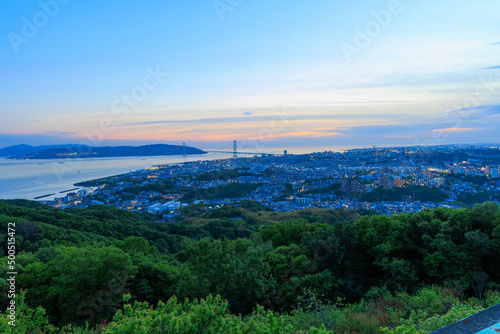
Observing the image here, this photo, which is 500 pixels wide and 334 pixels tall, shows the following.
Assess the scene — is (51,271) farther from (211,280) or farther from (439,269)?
(439,269)

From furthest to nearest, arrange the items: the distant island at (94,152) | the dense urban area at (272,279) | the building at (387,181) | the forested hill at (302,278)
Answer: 1. the distant island at (94,152)
2. the building at (387,181)
3. the forested hill at (302,278)
4. the dense urban area at (272,279)

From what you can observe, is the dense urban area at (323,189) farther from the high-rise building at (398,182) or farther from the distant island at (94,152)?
the distant island at (94,152)

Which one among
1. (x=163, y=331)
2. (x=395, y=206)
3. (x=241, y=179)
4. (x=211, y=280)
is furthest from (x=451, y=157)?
(x=163, y=331)

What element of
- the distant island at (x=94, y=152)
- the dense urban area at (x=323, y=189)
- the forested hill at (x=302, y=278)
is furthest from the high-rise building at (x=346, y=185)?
the distant island at (x=94, y=152)

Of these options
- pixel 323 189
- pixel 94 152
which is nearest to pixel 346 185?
pixel 323 189

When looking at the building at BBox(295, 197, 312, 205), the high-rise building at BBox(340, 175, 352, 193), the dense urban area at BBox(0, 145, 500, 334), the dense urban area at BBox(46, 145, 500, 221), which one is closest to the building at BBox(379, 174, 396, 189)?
the dense urban area at BBox(46, 145, 500, 221)

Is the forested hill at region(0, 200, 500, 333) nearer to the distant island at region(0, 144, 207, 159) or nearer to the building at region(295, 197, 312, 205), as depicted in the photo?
the building at region(295, 197, 312, 205)
